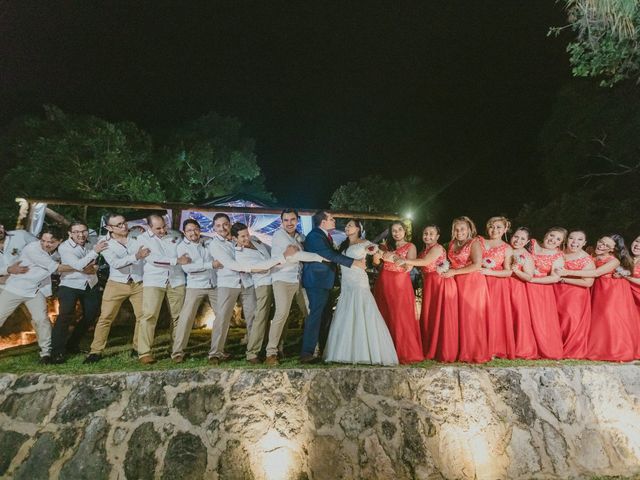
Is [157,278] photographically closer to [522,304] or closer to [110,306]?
[110,306]

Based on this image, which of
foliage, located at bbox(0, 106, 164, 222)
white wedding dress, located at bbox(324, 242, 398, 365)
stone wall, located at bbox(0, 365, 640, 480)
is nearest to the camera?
stone wall, located at bbox(0, 365, 640, 480)

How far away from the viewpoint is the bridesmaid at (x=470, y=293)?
5441 millimetres

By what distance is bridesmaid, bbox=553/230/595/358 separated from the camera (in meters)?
5.80

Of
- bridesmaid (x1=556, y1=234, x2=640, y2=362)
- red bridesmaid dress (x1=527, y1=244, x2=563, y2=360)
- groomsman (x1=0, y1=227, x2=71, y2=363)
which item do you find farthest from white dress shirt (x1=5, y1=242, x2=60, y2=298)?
bridesmaid (x1=556, y1=234, x2=640, y2=362)

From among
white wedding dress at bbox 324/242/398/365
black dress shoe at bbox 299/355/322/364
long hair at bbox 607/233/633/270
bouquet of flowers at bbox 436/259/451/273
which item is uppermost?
long hair at bbox 607/233/633/270

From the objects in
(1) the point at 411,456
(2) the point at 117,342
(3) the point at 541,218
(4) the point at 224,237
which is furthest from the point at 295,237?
(3) the point at 541,218

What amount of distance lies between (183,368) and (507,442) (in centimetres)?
385

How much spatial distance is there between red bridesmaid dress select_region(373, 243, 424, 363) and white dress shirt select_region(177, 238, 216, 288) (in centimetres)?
235

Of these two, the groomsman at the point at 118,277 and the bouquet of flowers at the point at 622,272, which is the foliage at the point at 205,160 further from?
the bouquet of flowers at the point at 622,272

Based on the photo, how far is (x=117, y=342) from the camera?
7465 mm

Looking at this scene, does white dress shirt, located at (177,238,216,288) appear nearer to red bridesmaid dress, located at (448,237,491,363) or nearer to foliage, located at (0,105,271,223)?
red bridesmaid dress, located at (448,237,491,363)

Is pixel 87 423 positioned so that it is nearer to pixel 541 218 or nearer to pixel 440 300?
pixel 440 300

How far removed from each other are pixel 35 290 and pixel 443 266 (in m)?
5.51

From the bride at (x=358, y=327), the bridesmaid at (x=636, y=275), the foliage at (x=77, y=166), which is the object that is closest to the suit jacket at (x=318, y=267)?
the bride at (x=358, y=327)
